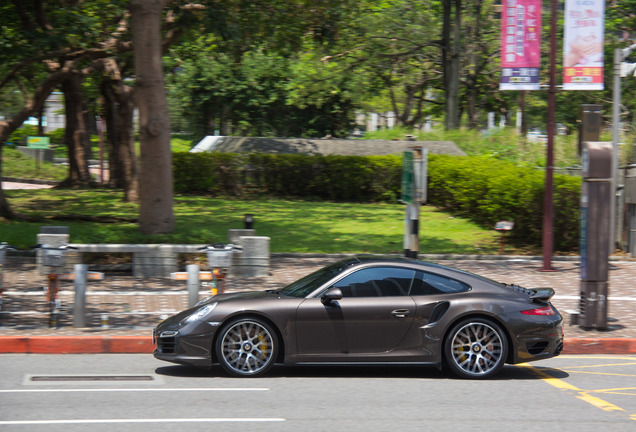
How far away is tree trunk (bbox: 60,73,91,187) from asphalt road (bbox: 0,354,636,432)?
20117 mm

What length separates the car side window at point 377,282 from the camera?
825 centimetres

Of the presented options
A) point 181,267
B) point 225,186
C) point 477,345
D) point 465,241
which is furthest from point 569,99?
point 477,345

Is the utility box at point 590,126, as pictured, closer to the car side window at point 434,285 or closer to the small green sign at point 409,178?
the small green sign at point 409,178

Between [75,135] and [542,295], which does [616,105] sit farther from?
[75,135]

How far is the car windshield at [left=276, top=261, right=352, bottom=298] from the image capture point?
8.35 meters

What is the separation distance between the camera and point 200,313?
810 centimetres

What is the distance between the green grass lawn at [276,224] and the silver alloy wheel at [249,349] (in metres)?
6.74

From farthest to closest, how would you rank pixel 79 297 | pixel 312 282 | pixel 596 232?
pixel 596 232 → pixel 79 297 → pixel 312 282

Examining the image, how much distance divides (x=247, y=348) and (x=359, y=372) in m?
1.36

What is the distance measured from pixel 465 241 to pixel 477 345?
33.6 feet

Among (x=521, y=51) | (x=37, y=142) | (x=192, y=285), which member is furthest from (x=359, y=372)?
(x=37, y=142)

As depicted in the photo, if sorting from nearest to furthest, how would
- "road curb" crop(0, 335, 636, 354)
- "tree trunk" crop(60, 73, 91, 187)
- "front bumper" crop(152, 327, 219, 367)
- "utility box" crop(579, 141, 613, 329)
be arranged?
"front bumper" crop(152, 327, 219, 367) < "road curb" crop(0, 335, 636, 354) < "utility box" crop(579, 141, 613, 329) < "tree trunk" crop(60, 73, 91, 187)

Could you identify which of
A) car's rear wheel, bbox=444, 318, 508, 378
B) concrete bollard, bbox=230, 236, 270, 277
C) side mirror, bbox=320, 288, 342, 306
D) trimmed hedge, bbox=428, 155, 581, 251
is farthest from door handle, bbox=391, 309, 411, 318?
trimmed hedge, bbox=428, 155, 581, 251

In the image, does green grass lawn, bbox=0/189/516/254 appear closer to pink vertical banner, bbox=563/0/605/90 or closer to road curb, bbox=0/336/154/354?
pink vertical banner, bbox=563/0/605/90
